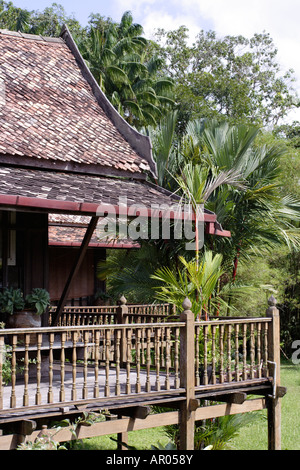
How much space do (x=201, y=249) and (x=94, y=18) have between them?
27193mm

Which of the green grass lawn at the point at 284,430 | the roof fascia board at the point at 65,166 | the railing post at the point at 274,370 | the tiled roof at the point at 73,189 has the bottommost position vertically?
the green grass lawn at the point at 284,430

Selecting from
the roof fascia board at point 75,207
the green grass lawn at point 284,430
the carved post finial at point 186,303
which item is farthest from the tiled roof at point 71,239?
the carved post finial at point 186,303

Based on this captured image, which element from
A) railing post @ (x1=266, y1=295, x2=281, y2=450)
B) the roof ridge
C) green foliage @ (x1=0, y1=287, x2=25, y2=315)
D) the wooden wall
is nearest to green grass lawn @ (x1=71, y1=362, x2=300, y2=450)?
railing post @ (x1=266, y1=295, x2=281, y2=450)

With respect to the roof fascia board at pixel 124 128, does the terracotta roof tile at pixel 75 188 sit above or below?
below

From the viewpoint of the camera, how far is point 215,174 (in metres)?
10.8

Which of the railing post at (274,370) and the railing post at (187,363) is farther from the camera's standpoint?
the railing post at (274,370)

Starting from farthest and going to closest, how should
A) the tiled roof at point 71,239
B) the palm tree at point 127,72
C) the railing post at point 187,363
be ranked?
1. the palm tree at point 127,72
2. the tiled roof at point 71,239
3. the railing post at point 187,363

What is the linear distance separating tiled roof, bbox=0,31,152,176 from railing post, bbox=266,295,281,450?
329 centimetres

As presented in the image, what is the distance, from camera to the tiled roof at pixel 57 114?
9.98m

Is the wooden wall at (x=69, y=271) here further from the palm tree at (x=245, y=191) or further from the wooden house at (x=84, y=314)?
the palm tree at (x=245, y=191)

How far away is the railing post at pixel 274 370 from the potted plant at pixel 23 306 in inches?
130

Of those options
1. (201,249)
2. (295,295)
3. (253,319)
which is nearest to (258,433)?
(201,249)

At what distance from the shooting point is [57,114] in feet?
36.8

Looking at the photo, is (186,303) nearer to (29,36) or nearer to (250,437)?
(250,437)
